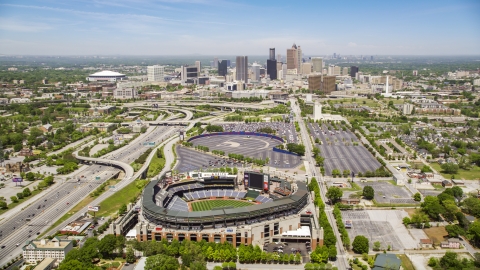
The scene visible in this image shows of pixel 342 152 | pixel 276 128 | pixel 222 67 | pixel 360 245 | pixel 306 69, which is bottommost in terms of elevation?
pixel 360 245

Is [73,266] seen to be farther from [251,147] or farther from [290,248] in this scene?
[251,147]

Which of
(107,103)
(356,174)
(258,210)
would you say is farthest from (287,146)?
(107,103)

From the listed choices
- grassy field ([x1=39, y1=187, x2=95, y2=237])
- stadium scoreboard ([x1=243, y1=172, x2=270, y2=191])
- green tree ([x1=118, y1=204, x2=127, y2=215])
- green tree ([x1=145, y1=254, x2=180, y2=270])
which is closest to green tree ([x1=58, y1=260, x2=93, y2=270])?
green tree ([x1=145, y1=254, x2=180, y2=270])

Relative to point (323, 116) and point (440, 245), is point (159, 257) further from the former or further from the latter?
point (323, 116)

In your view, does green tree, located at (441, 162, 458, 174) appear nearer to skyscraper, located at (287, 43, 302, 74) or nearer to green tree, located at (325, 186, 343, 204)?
green tree, located at (325, 186, 343, 204)

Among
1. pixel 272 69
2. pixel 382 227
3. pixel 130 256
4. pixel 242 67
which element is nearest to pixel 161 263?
pixel 130 256

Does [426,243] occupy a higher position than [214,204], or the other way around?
[214,204]

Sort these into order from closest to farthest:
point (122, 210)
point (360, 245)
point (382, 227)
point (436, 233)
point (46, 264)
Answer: point (46, 264) < point (360, 245) < point (436, 233) < point (382, 227) < point (122, 210)
